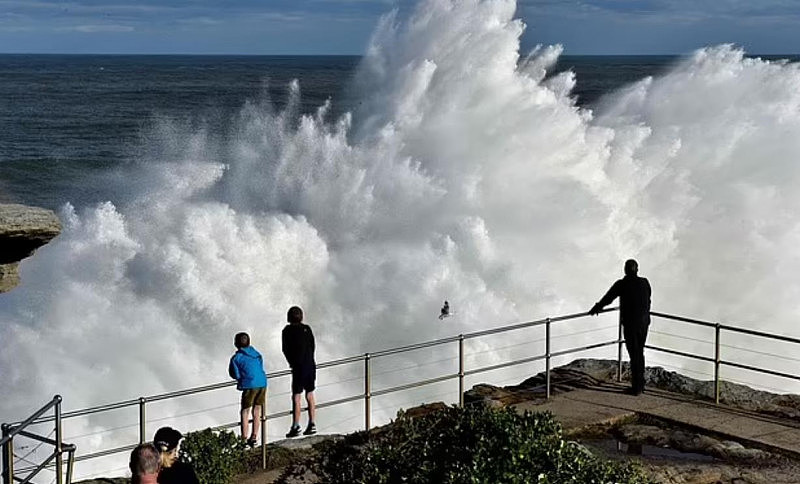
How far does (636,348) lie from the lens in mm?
11195

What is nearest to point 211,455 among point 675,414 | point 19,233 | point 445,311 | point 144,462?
point 19,233

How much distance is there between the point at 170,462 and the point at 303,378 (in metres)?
3.88

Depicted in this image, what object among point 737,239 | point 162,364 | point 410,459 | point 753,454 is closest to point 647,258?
point 737,239

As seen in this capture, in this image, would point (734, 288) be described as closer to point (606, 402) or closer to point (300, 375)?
point (606, 402)

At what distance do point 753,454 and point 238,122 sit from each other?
5512 centimetres

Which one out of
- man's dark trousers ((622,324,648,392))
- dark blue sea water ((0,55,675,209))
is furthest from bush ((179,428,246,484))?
dark blue sea water ((0,55,675,209))

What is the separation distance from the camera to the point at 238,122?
62.7 metres

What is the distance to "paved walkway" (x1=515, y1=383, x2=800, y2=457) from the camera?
10.1 meters

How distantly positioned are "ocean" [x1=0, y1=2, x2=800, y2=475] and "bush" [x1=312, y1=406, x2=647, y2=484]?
805 cm

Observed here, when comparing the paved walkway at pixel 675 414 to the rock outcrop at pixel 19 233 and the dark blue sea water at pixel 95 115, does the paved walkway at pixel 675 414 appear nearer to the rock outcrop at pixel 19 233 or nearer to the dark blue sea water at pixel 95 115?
the rock outcrop at pixel 19 233

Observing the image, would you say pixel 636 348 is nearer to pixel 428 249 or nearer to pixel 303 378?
pixel 303 378

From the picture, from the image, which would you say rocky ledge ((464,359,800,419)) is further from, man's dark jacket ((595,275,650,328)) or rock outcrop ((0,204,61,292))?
rock outcrop ((0,204,61,292))

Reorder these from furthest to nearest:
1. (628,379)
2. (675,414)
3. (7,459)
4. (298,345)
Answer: (628,379) < (675,414) < (298,345) < (7,459)

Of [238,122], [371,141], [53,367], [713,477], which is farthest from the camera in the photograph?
[238,122]
